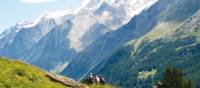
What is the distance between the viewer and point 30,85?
90.2 feet

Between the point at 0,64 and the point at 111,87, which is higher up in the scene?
the point at 0,64

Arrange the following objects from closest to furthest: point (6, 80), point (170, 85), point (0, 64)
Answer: point (6, 80) < point (0, 64) < point (170, 85)

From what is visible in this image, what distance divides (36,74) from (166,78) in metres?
34.9

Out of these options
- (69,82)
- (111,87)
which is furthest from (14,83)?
(111,87)

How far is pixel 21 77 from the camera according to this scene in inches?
1116

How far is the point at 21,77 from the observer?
1116 inches

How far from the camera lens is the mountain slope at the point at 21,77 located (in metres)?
27.2

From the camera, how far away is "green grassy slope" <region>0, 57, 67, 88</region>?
2716 centimetres

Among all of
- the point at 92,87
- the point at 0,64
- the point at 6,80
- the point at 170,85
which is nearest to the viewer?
the point at 6,80

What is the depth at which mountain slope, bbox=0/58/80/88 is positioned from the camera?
27175mm

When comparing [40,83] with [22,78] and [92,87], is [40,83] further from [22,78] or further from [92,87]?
[92,87]

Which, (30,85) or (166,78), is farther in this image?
(166,78)

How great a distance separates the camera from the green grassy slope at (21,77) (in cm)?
2716

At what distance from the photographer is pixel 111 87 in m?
33.2
